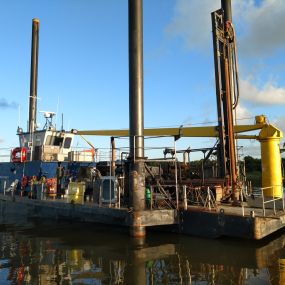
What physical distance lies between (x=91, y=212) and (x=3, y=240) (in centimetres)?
354

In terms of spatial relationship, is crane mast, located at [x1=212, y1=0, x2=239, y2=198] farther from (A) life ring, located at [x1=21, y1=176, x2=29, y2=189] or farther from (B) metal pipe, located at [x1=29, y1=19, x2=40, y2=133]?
(B) metal pipe, located at [x1=29, y1=19, x2=40, y2=133]

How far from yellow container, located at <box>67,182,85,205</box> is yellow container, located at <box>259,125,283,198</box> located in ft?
26.6

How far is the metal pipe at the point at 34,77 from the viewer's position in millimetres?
29941

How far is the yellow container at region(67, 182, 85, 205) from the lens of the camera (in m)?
17.0

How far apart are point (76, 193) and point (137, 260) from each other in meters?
7.44

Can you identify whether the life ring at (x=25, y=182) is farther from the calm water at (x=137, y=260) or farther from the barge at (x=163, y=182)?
the calm water at (x=137, y=260)

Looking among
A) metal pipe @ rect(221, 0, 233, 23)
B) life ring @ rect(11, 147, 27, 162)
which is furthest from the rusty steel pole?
life ring @ rect(11, 147, 27, 162)

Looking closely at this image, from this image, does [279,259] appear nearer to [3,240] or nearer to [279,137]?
[279,137]

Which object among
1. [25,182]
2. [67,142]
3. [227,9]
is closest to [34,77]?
[67,142]

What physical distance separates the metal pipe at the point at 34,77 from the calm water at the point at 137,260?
16593 millimetres

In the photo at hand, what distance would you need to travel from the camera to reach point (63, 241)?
1370cm

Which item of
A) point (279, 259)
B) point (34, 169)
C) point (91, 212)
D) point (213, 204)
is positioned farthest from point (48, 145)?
point (279, 259)

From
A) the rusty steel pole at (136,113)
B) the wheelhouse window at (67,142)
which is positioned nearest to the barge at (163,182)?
the rusty steel pole at (136,113)

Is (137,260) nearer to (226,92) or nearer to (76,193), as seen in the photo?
(76,193)
